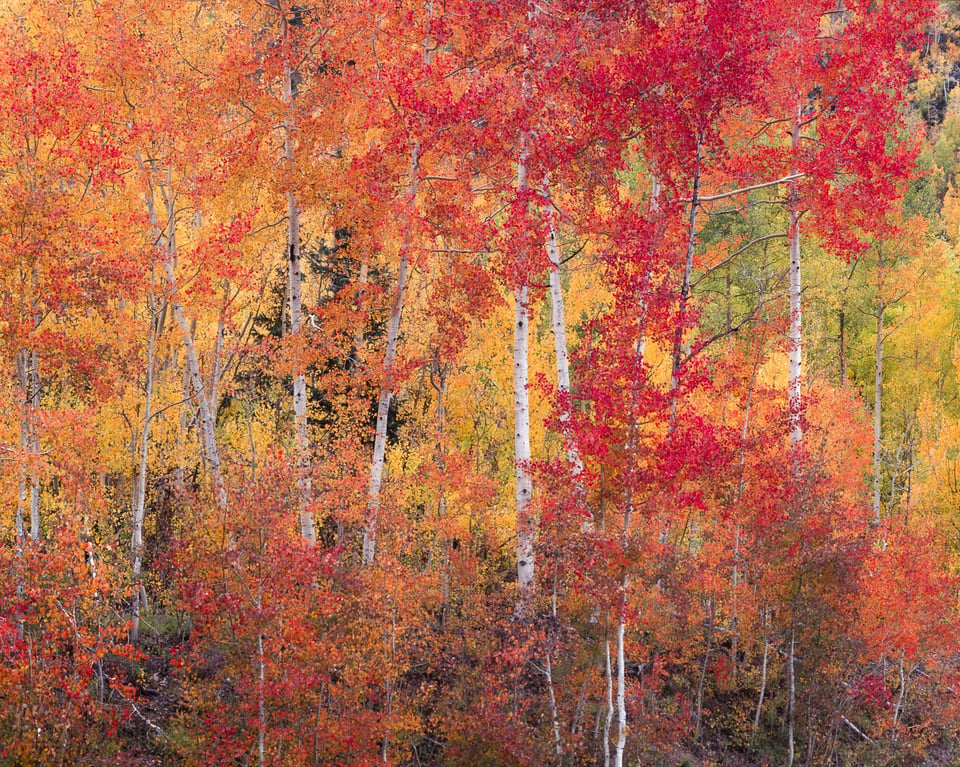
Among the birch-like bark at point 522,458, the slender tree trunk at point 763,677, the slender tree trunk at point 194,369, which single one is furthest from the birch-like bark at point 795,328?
the slender tree trunk at point 194,369

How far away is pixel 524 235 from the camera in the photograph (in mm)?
11781

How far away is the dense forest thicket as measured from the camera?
10352 mm

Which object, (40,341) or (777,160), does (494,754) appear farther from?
(777,160)

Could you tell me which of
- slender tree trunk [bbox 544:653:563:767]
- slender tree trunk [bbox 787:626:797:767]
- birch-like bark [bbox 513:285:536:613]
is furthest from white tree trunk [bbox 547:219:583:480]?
slender tree trunk [bbox 787:626:797:767]

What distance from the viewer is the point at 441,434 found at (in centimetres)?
1803

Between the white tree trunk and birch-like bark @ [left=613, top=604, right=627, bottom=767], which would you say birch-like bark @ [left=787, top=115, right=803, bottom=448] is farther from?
birch-like bark @ [left=613, top=604, right=627, bottom=767]

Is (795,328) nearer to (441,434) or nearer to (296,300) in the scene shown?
(441,434)

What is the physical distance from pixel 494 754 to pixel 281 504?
14.7ft

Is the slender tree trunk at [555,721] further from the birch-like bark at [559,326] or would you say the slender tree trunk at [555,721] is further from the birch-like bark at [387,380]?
the birch-like bark at [387,380]

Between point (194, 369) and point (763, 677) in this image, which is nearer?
point (194, 369)

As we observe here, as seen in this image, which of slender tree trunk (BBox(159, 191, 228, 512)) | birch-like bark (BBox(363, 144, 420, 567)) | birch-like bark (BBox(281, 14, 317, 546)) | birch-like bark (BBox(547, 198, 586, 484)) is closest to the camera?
birch-like bark (BBox(547, 198, 586, 484))

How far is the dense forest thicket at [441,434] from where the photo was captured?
34.0ft

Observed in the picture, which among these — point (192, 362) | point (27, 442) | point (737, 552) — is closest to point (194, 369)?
point (192, 362)

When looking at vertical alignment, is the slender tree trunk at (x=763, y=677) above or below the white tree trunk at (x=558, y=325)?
below
